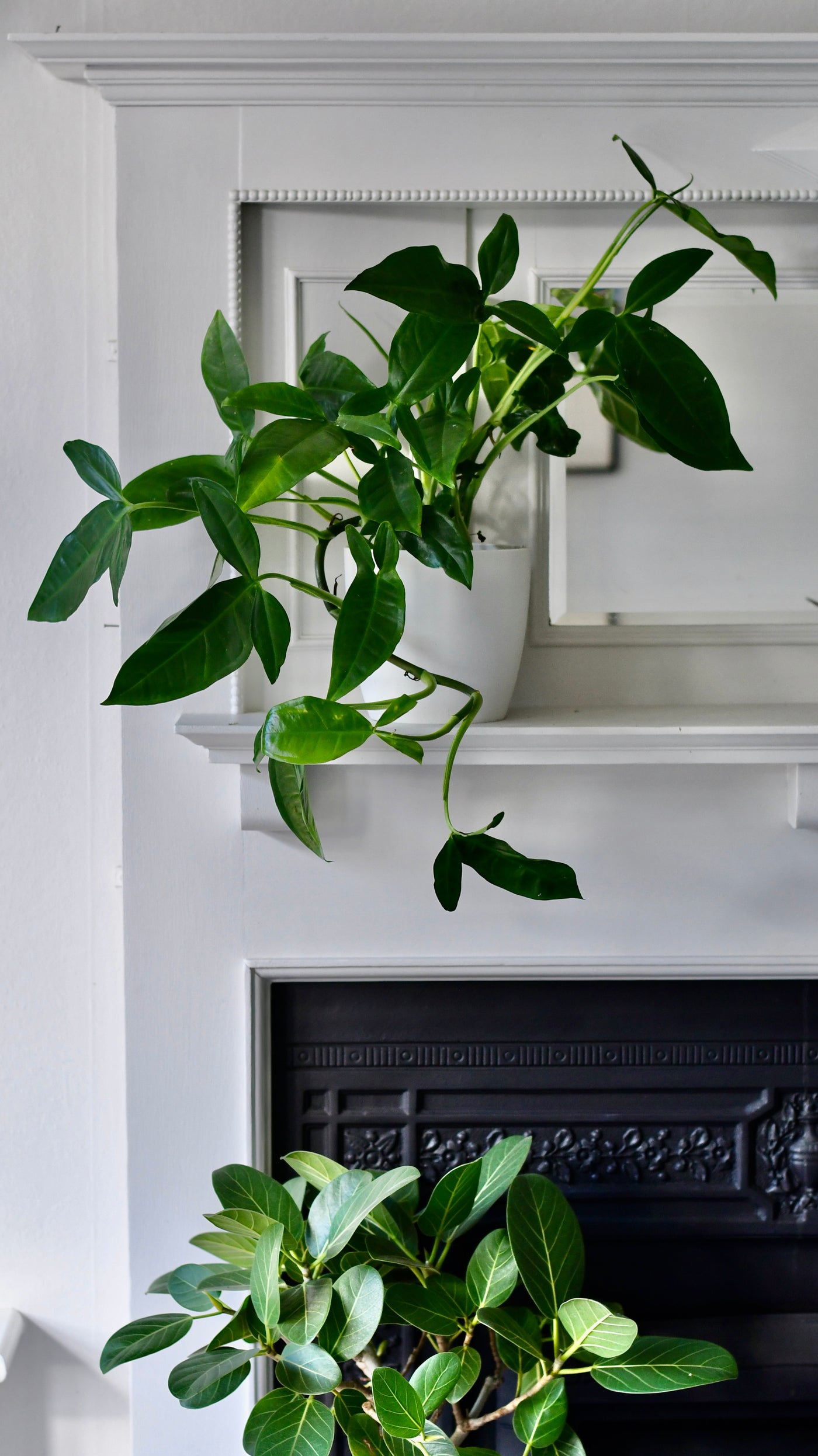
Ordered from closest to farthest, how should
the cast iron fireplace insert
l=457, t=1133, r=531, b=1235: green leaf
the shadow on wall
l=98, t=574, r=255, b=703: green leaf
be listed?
l=98, t=574, r=255, b=703: green leaf
l=457, t=1133, r=531, b=1235: green leaf
the cast iron fireplace insert
the shadow on wall

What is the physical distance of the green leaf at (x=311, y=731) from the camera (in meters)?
0.75

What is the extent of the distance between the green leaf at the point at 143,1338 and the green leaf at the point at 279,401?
2.56 feet

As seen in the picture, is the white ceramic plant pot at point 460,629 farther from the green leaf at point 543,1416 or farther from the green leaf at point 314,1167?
the green leaf at point 543,1416

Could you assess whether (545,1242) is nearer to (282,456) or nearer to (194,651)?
(194,651)

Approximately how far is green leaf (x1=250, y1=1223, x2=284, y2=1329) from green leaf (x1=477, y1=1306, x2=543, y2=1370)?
18 centimetres

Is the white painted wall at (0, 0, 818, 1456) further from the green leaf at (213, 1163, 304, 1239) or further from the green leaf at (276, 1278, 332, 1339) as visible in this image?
the green leaf at (276, 1278, 332, 1339)

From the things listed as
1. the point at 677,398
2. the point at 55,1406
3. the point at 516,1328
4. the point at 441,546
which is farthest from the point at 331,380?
the point at 55,1406

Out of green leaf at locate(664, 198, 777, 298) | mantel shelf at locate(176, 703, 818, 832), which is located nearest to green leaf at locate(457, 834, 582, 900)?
mantel shelf at locate(176, 703, 818, 832)

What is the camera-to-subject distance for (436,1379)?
0.83 m

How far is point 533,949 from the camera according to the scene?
42.3 inches

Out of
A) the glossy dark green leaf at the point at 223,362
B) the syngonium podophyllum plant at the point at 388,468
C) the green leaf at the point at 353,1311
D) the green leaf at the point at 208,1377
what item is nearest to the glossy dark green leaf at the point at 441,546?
the syngonium podophyllum plant at the point at 388,468

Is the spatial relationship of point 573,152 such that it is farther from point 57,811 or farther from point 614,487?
point 57,811

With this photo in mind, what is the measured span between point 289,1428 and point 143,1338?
156 millimetres

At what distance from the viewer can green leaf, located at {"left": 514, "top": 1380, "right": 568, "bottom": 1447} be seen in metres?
0.86
